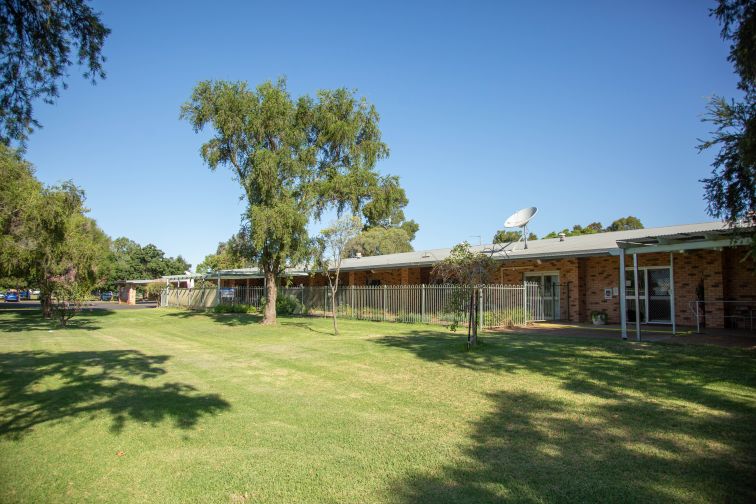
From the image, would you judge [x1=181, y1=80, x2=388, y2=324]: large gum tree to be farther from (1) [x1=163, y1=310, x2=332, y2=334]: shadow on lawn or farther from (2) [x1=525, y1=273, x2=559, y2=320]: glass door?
(2) [x1=525, y1=273, x2=559, y2=320]: glass door

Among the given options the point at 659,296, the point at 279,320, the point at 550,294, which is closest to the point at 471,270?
the point at 659,296

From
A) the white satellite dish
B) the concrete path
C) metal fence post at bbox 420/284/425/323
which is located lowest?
the concrete path

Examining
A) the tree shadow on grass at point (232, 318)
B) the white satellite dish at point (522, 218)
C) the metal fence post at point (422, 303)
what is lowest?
the tree shadow on grass at point (232, 318)

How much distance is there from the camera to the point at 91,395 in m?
7.53

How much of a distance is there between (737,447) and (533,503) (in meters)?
2.76

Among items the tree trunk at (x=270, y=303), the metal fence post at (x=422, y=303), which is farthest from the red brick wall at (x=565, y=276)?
the tree trunk at (x=270, y=303)

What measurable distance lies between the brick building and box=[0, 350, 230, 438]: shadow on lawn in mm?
7748

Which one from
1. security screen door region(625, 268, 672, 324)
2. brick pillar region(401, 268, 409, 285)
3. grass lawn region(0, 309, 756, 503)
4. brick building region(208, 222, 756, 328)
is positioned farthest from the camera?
brick pillar region(401, 268, 409, 285)

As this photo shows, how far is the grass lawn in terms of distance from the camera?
418cm

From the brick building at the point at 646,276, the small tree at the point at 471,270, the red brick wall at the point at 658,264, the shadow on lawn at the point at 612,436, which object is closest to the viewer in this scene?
the shadow on lawn at the point at 612,436

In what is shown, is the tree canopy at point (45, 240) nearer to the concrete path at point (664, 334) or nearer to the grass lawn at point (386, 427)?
the grass lawn at point (386, 427)

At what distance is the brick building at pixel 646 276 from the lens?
13359 millimetres

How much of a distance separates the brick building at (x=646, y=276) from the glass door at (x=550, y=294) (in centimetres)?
4

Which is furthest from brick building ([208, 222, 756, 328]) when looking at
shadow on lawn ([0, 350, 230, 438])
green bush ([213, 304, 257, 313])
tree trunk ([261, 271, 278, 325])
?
green bush ([213, 304, 257, 313])
